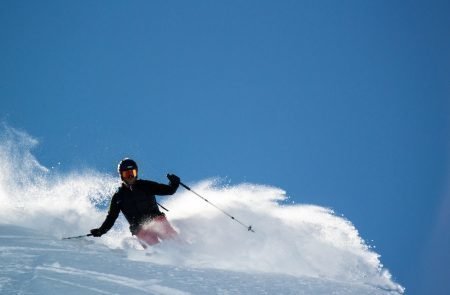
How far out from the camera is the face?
29.4 feet

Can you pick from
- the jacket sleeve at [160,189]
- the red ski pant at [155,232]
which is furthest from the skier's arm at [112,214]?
the jacket sleeve at [160,189]

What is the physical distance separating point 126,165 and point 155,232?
1535mm

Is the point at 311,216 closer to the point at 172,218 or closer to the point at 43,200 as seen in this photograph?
the point at 172,218

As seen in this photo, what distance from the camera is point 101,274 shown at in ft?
16.6

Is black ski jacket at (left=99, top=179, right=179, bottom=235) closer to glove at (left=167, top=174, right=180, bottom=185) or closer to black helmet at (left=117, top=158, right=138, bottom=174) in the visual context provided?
black helmet at (left=117, top=158, right=138, bottom=174)

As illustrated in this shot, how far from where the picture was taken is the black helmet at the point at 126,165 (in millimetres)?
8984

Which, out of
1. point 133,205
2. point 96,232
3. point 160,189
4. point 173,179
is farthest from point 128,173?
point 96,232

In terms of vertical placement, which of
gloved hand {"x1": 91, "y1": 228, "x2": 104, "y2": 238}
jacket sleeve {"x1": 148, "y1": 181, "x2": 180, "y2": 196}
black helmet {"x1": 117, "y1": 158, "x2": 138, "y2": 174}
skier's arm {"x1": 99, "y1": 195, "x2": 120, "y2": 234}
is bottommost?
gloved hand {"x1": 91, "y1": 228, "x2": 104, "y2": 238}

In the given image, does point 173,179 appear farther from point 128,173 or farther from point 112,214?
point 112,214

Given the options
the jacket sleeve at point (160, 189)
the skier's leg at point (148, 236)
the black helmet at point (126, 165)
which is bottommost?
the skier's leg at point (148, 236)

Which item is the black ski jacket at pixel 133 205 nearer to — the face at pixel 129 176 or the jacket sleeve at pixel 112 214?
the jacket sleeve at pixel 112 214

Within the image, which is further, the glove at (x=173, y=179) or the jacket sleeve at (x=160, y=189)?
the glove at (x=173, y=179)

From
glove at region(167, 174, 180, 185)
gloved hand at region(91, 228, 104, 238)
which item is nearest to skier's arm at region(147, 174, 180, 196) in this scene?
glove at region(167, 174, 180, 185)

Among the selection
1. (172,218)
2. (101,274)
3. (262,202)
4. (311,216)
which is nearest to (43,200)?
(172,218)
